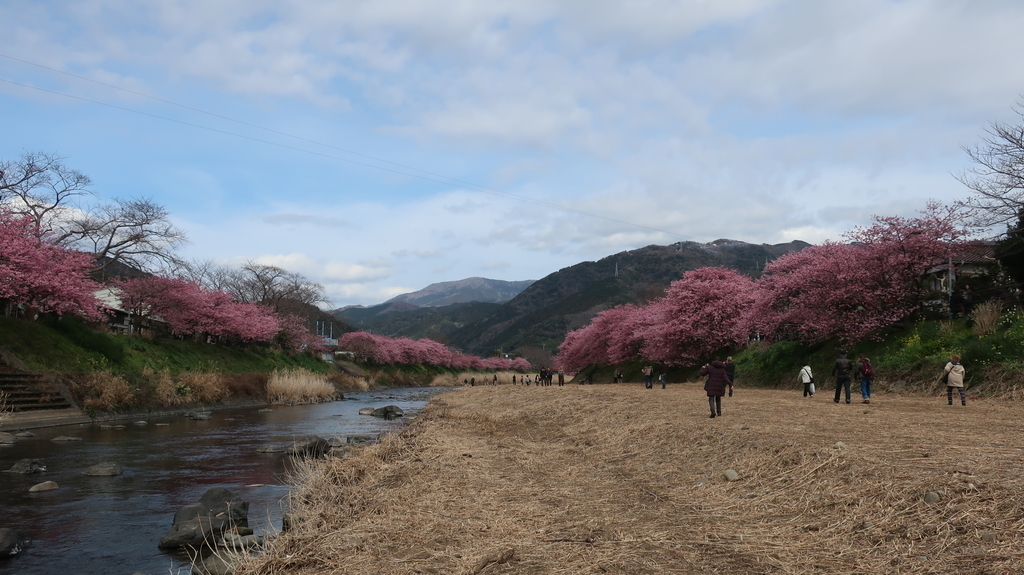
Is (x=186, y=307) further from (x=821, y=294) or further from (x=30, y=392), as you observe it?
(x=821, y=294)

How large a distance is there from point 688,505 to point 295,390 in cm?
3634

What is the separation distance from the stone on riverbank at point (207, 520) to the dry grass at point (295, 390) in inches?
1191

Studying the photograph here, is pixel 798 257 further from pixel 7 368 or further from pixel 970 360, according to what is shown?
pixel 7 368

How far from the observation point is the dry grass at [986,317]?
22.5 metres

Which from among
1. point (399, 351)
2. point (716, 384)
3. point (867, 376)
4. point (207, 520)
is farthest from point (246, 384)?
point (399, 351)

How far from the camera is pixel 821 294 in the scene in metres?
29.2

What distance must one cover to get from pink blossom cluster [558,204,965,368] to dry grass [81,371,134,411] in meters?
32.0

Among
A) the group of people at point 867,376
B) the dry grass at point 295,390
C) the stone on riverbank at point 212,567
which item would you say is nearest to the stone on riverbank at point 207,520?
the stone on riverbank at point 212,567

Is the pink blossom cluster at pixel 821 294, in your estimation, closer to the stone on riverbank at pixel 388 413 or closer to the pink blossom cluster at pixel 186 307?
the stone on riverbank at pixel 388 413

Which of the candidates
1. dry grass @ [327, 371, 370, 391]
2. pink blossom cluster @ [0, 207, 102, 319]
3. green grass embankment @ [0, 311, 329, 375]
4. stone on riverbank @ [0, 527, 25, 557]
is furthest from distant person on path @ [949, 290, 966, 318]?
dry grass @ [327, 371, 370, 391]

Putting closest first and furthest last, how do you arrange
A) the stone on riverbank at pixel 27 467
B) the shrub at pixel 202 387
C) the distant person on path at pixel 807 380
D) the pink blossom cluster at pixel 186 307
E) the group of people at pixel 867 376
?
the stone on riverbank at pixel 27 467 → the group of people at pixel 867 376 → the distant person on path at pixel 807 380 → the shrub at pixel 202 387 → the pink blossom cluster at pixel 186 307

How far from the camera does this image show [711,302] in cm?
4447

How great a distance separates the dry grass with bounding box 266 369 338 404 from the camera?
126ft

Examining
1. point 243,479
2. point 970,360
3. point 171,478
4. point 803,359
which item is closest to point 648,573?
point 243,479
